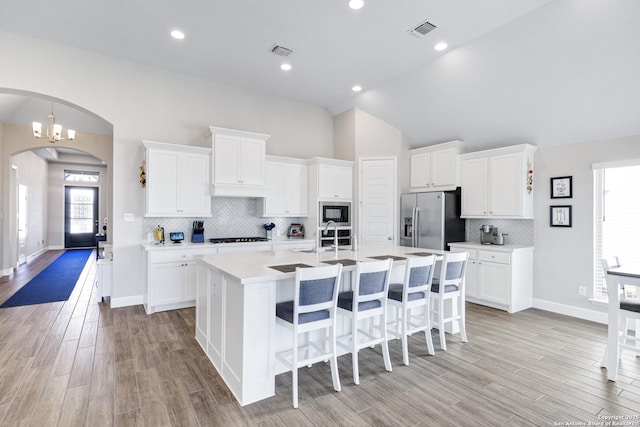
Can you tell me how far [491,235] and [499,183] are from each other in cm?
83

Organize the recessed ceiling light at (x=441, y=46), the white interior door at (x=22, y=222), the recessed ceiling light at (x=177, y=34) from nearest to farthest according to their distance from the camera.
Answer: the recessed ceiling light at (x=177, y=34)
the recessed ceiling light at (x=441, y=46)
the white interior door at (x=22, y=222)

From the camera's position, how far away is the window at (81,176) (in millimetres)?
11383

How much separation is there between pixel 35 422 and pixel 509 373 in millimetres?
3491

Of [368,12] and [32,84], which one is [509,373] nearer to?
[368,12]

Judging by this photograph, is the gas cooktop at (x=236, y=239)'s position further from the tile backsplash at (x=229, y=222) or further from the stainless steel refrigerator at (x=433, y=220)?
the stainless steel refrigerator at (x=433, y=220)

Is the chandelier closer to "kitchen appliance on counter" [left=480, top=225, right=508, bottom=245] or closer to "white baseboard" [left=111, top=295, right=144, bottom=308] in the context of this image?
"white baseboard" [left=111, top=295, right=144, bottom=308]

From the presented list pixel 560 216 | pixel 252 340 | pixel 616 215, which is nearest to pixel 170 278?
pixel 252 340

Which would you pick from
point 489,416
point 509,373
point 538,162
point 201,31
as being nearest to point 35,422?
point 489,416

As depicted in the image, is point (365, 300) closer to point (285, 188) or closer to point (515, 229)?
point (285, 188)

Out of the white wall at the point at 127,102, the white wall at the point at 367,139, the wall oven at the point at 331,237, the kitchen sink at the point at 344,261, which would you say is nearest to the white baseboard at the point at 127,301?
the white wall at the point at 127,102

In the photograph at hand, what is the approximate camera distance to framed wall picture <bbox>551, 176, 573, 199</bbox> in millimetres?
4473

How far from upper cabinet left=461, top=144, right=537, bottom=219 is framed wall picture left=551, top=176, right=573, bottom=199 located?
27 centimetres

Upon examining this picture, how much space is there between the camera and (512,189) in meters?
4.76

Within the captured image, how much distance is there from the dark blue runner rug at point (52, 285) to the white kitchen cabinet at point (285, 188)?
347 cm
